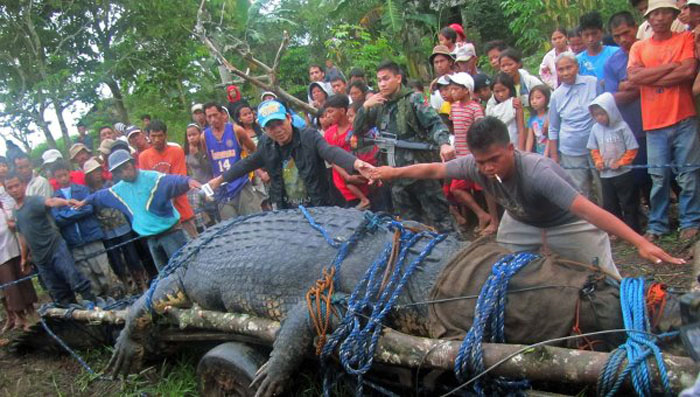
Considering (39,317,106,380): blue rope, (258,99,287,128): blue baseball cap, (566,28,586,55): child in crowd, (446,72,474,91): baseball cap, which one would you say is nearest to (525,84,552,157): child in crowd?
(446,72,474,91): baseball cap

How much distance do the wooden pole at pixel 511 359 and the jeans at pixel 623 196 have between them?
3051 millimetres

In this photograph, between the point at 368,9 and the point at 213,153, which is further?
the point at 368,9

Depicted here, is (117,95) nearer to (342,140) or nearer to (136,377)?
(342,140)

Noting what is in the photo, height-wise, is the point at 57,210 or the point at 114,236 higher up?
the point at 57,210

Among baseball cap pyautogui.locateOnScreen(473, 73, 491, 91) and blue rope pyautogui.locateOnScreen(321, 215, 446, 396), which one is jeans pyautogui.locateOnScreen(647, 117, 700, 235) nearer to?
baseball cap pyautogui.locateOnScreen(473, 73, 491, 91)

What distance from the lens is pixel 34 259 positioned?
540cm

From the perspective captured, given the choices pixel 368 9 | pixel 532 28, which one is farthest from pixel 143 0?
pixel 532 28

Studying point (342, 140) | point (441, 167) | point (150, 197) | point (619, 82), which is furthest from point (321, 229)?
point (619, 82)

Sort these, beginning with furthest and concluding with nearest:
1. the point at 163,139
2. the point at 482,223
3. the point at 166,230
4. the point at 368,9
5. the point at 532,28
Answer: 1. the point at 368,9
2. the point at 532,28
3. the point at 163,139
4. the point at 482,223
5. the point at 166,230

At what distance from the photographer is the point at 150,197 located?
512cm

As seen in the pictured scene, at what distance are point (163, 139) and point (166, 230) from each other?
58.8 inches

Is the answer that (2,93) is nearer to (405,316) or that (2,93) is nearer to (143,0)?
(143,0)

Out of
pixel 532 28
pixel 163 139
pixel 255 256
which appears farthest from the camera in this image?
pixel 532 28

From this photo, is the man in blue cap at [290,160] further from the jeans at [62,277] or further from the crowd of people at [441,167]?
the jeans at [62,277]
